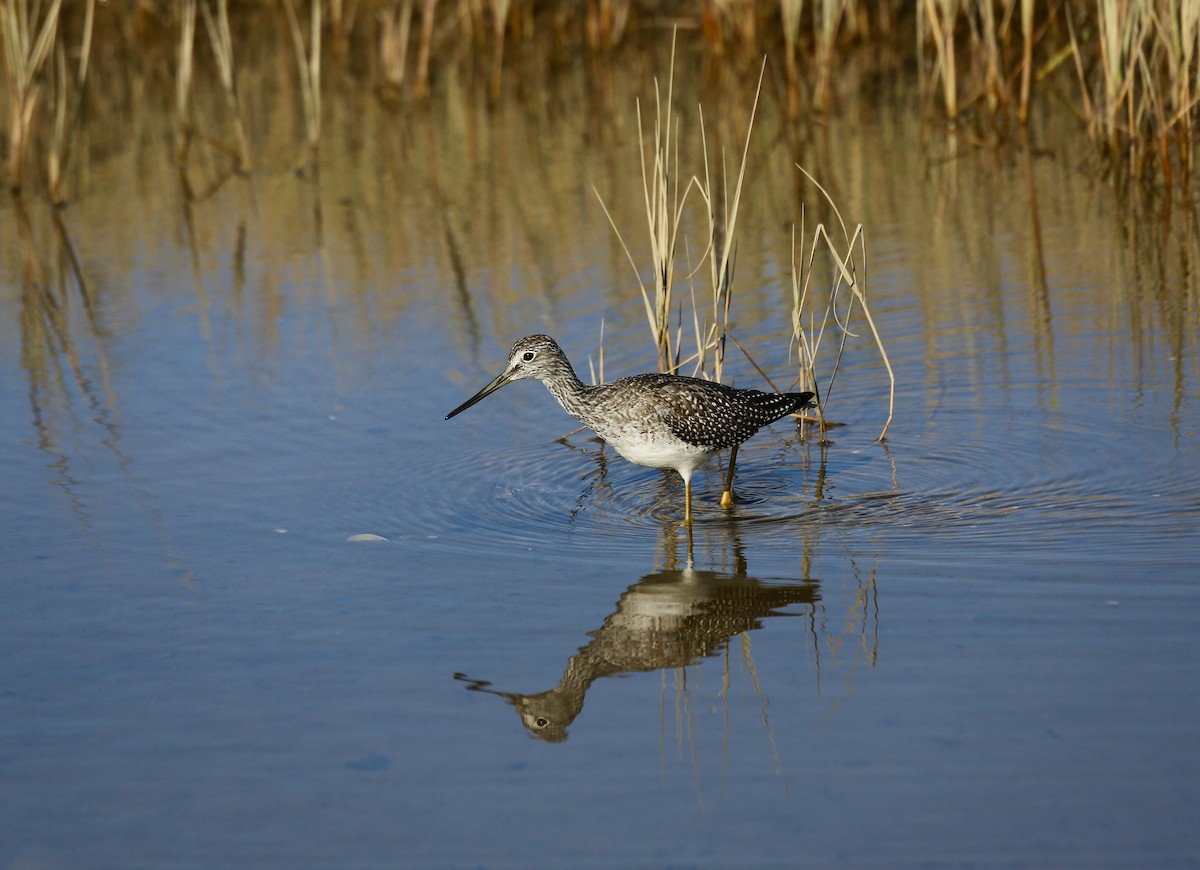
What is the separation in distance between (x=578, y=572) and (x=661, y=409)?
109 centimetres

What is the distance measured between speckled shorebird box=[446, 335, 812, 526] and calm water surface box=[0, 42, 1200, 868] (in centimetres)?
38

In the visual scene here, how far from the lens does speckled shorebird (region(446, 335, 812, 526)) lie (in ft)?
24.0

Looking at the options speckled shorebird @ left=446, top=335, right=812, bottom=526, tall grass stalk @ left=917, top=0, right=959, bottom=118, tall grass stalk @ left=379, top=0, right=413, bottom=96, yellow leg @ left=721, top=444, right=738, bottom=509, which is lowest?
yellow leg @ left=721, top=444, right=738, bottom=509

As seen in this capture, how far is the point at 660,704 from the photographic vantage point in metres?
5.45

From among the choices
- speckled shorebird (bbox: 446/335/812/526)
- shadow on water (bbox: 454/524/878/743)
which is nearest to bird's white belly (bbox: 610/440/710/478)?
speckled shorebird (bbox: 446/335/812/526)

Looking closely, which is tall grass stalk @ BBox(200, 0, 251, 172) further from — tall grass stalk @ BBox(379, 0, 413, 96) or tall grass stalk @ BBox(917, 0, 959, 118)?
tall grass stalk @ BBox(917, 0, 959, 118)

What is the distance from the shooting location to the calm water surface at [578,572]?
475 cm

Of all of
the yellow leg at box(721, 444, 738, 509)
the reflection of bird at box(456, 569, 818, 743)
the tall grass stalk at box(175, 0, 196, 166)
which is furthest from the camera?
the tall grass stalk at box(175, 0, 196, 166)

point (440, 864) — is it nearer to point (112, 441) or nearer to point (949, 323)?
point (112, 441)

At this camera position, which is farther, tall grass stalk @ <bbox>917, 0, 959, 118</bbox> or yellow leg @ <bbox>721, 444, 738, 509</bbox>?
tall grass stalk @ <bbox>917, 0, 959, 118</bbox>

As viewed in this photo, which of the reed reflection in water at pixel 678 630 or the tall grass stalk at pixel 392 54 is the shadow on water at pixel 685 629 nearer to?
the reed reflection in water at pixel 678 630

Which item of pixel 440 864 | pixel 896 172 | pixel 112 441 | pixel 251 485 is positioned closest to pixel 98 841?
pixel 440 864

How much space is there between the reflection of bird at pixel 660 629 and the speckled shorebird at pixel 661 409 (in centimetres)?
82

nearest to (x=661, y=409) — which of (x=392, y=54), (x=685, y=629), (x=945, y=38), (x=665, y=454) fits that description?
(x=665, y=454)
